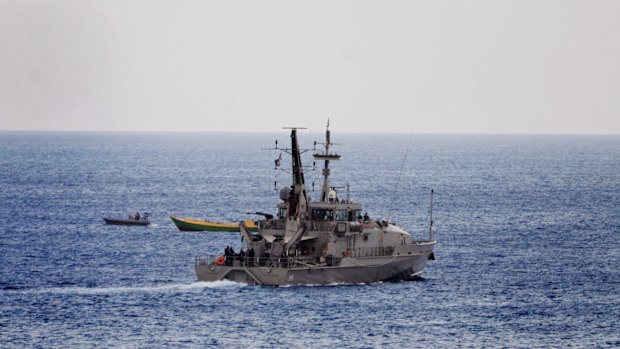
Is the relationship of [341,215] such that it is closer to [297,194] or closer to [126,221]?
[297,194]

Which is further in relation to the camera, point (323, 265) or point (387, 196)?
point (387, 196)

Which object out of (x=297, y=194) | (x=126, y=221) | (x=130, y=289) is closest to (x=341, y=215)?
(x=297, y=194)

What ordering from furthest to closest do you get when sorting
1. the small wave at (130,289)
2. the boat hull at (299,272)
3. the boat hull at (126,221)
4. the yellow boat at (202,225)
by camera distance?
1. the boat hull at (126,221)
2. the yellow boat at (202,225)
3. the small wave at (130,289)
4. the boat hull at (299,272)

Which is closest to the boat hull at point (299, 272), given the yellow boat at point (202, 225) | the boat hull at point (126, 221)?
the yellow boat at point (202, 225)

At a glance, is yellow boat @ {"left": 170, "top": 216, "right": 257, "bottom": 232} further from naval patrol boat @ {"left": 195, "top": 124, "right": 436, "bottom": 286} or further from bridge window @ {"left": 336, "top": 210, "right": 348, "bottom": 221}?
bridge window @ {"left": 336, "top": 210, "right": 348, "bottom": 221}

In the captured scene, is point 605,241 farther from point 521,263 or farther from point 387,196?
point 387,196

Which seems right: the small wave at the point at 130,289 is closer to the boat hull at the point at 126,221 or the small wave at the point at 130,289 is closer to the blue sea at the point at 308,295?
the blue sea at the point at 308,295

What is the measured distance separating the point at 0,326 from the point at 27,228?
5613cm

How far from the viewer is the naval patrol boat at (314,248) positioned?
94.5 metres

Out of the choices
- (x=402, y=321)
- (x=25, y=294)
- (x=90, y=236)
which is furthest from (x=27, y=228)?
(x=402, y=321)

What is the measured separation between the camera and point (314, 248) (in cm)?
9681

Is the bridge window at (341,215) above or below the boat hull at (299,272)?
above

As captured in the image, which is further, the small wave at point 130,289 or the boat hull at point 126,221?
the boat hull at point 126,221

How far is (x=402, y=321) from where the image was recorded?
85.8 m
